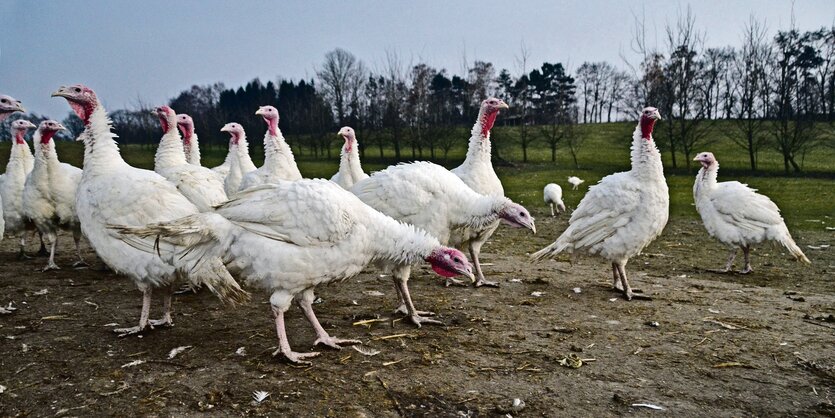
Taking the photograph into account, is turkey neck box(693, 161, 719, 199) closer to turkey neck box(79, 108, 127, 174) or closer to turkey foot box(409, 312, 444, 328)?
turkey foot box(409, 312, 444, 328)

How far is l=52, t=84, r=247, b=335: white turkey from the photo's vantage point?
4.38 meters

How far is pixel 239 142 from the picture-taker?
27.7ft

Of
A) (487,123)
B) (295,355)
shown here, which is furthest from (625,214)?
(295,355)

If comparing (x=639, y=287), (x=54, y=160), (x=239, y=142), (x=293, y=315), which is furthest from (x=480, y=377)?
(x=54, y=160)

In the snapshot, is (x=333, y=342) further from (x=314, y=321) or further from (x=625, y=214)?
(x=625, y=214)

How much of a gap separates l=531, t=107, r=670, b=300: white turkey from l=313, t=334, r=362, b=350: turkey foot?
3.00 meters

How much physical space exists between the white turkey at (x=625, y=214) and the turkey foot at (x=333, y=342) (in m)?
3.00

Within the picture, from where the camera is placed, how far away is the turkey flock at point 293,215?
13.2 feet

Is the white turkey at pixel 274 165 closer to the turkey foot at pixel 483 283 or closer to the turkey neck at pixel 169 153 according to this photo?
the turkey neck at pixel 169 153

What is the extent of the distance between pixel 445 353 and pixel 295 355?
1179 mm

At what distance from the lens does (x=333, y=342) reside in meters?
4.29

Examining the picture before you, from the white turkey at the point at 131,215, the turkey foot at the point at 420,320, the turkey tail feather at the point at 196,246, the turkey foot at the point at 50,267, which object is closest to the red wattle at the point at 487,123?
the turkey foot at the point at 420,320

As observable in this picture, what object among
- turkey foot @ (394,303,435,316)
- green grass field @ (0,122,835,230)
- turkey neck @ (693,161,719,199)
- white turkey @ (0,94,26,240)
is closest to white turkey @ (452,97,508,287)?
turkey foot @ (394,303,435,316)

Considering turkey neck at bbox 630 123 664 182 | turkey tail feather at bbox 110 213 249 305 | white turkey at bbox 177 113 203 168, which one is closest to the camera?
turkey tail feather at bbox 110 213 249 305
